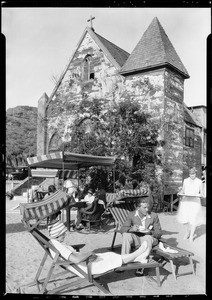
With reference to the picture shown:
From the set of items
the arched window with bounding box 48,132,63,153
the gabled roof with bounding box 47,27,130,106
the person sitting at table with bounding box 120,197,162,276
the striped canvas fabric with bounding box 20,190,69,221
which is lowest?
the person sitting at table with bounding box 120,197,162,276

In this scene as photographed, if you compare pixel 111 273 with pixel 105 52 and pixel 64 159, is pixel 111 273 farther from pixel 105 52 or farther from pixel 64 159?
pixel 105 52

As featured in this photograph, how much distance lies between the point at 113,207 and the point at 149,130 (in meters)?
9.11

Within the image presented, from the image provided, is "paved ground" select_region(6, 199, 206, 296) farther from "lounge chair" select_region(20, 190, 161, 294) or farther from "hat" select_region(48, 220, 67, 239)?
"hat" select_region(48, 220, 67, 239)

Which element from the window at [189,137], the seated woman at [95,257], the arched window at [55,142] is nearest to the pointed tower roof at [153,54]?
the window at [189,137]

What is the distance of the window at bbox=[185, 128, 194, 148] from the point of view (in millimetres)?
19047

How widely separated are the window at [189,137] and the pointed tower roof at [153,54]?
3554mm

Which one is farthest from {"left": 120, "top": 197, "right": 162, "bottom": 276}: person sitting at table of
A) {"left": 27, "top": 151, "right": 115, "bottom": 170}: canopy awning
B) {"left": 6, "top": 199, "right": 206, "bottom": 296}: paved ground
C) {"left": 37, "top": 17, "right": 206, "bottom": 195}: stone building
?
{"left": 37, "top": 17, "right": 206, "bottom": 195}: stone building

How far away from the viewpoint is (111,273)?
18.3ft

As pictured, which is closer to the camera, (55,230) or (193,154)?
(55,230)

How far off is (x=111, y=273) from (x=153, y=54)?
555 inches

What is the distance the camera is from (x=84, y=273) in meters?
4.44

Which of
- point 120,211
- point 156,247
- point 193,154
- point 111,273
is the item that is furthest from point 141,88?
point 111,273

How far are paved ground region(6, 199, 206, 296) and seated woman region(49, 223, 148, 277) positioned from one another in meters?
0.45

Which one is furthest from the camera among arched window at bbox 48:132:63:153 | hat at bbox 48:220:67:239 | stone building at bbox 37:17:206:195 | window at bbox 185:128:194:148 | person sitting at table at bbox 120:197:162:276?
arched window at bbox 48:132:63:153
